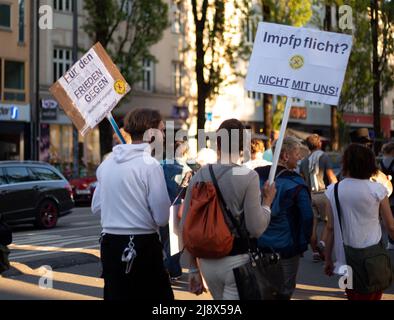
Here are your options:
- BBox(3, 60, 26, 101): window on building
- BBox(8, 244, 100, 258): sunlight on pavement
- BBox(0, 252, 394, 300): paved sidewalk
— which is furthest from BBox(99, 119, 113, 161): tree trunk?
BBox(0, 252, 394, 300): paved sidewalk

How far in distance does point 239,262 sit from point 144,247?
2.23 feet

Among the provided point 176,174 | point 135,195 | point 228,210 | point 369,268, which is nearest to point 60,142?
point 176,174

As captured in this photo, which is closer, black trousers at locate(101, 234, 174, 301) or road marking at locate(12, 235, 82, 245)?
black trousers at locate(101, 234, 174, 301)

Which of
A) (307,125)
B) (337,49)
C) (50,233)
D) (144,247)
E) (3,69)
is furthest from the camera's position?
(307,125)

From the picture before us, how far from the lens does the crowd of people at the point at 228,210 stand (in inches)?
190

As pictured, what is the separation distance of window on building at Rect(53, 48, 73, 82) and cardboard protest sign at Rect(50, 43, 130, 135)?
1225 inches

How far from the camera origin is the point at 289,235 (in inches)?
221

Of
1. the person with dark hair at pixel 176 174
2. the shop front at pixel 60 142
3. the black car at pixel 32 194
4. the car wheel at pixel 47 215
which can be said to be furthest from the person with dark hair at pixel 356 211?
the shop front at pixel 60 142

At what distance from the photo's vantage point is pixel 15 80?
36.3 meters

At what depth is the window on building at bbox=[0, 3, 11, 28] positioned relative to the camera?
35.4 metres

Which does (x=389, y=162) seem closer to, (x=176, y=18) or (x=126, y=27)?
(x=126, y=27)

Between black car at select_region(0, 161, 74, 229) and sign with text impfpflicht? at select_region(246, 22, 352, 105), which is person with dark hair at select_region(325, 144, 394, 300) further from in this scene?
black car at select_region(0, 161, 74, 229)
